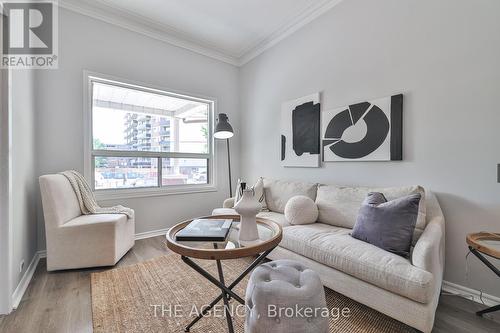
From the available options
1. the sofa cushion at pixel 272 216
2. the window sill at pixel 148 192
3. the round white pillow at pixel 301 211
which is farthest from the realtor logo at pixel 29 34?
the round white pillow at pixel 301 211

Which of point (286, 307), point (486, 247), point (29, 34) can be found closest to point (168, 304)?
point (286, 307)

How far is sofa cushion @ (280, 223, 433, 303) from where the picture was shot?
1.26 m

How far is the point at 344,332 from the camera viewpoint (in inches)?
54.2

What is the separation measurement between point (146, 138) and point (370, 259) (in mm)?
3116

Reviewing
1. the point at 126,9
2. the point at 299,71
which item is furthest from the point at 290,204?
the point at 126,9

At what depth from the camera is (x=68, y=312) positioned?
1.57m

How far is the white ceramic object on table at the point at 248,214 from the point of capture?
1442 mm

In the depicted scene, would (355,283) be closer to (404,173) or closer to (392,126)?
(404,173)

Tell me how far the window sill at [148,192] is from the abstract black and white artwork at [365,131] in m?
2.07

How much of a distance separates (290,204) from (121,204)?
7.36 feet

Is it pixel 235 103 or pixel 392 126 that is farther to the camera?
pixel 235 103

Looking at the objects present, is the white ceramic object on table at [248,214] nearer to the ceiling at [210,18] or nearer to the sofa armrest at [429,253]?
the sofa armrest at [429,253]

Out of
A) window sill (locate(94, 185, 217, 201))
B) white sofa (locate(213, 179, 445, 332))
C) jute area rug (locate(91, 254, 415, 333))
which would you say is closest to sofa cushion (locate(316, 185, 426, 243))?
white sofa (locate(213, 179, 445, 332))

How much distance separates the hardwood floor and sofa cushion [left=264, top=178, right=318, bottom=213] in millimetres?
1405
